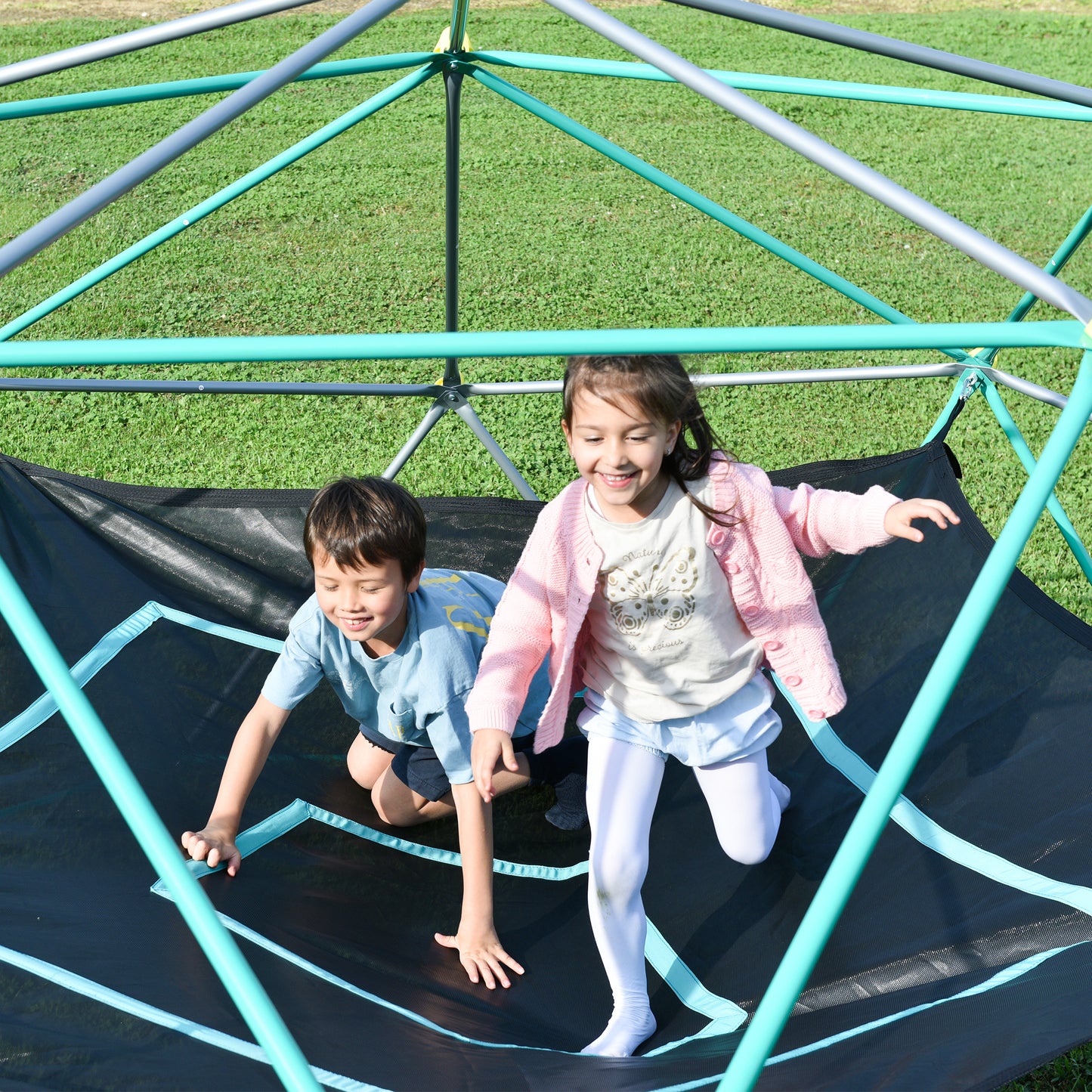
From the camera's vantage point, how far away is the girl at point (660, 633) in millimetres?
1708

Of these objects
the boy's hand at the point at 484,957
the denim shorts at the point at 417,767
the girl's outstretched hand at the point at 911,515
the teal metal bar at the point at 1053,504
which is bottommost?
the boy's hand at the point at 484,957

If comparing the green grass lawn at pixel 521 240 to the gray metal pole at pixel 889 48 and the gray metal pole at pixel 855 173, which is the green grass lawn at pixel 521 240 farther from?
the gray metal pole at pixel 855 173

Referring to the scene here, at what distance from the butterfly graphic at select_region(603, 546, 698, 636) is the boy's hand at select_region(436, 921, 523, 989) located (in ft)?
1.69

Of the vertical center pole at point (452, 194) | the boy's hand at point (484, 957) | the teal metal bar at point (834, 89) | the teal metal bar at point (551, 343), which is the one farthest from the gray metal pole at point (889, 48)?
the boy's hand at point (484, 957)

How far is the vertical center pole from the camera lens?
2.28m

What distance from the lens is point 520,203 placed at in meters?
5.61

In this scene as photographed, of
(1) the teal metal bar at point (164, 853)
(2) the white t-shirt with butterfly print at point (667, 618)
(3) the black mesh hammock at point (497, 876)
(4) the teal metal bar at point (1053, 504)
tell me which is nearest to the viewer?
(1) the teal metal bar at point (164, 853)

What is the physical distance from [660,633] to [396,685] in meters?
0.44

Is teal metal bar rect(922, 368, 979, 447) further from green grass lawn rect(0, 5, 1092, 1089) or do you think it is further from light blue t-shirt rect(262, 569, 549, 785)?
light blue t-shirt rect(262, 569, 549, 785)

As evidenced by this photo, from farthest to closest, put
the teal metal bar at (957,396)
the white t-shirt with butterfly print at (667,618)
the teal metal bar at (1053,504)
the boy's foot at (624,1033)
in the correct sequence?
the teal metal bar at (957,396)
the teal metal bar at (1053,504)
the white t-shirt with butterfly print at (667,618)
the boy's foot at (624,1033)

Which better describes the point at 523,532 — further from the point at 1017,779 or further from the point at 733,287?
the point at 733,287

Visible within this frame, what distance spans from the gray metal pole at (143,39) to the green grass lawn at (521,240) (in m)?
1.89

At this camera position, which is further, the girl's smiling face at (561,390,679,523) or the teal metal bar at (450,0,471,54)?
the teal metal bar at (450,0,471,54)

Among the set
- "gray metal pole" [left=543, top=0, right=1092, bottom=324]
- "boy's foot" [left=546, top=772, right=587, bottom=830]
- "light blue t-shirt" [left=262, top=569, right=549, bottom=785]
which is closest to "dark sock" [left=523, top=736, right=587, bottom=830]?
"boy's foot" [left=546, top=772, right=587, bottom=830]
